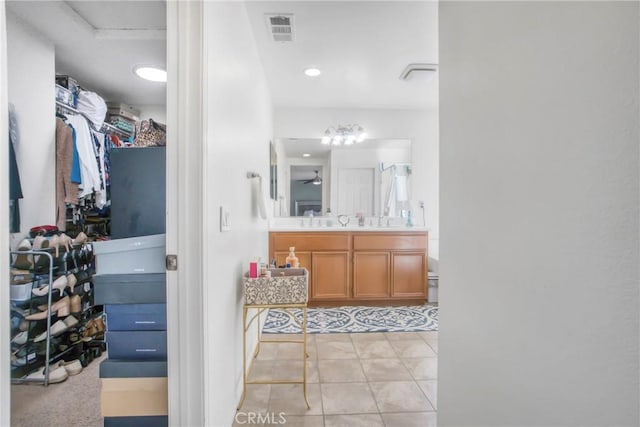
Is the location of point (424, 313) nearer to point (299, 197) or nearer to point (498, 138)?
point (299, 197)

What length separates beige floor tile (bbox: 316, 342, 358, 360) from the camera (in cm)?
218

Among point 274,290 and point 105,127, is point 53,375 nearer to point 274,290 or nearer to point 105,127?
point 274,290

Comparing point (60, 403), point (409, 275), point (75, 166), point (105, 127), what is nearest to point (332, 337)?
point (409, 275)

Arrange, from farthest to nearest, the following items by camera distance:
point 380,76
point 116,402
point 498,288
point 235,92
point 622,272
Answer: point 380,76
point 235,92
point 116,402
point 498,288
point 622,272

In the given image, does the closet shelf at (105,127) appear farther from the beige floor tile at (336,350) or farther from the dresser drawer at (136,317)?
the beige floor tile at (336,350)

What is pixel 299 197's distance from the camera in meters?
3.70

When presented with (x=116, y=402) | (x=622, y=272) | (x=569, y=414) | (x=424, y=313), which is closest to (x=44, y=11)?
(x=116, y=402)

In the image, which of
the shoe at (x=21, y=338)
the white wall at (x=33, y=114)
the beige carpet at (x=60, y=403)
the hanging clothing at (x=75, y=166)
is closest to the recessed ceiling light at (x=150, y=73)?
the white wall at (x=33, y=114)

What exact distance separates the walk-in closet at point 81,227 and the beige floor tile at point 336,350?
122 centimetres

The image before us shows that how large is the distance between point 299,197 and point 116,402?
2.75 metres

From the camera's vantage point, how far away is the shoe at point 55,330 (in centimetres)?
181

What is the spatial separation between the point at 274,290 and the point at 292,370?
698mm

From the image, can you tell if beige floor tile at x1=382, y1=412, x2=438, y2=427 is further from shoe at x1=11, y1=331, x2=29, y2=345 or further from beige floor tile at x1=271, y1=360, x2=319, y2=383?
shoe at x1=11, y1=331, x2=29, y2=345

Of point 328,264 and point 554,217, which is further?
point 328,264
